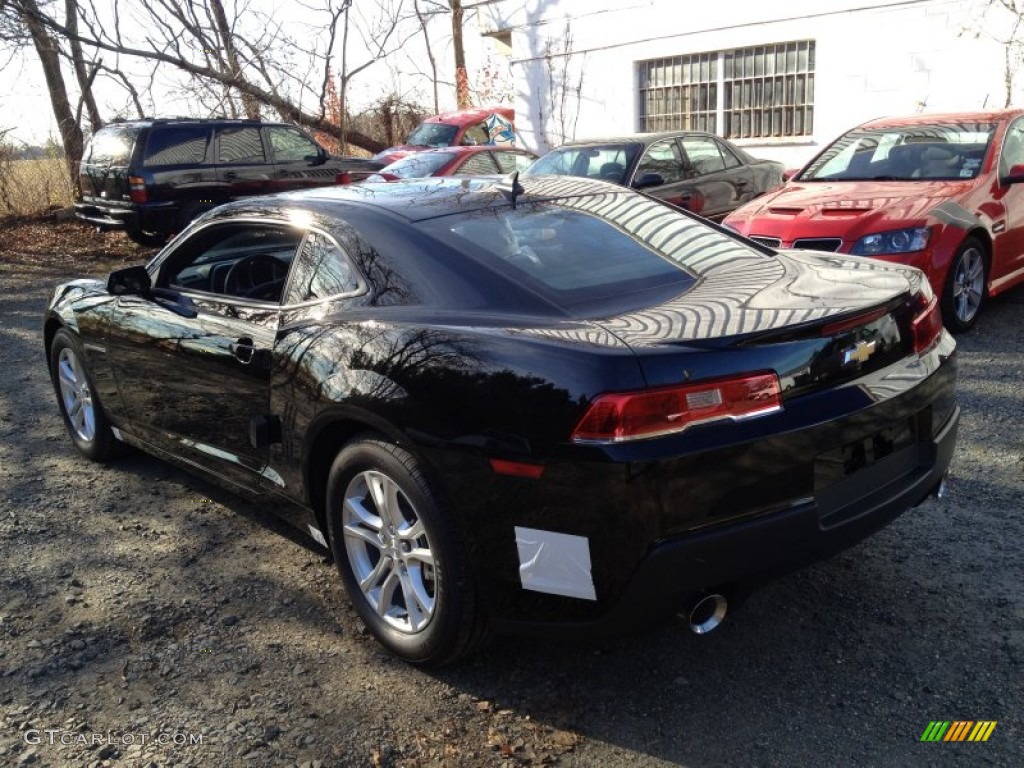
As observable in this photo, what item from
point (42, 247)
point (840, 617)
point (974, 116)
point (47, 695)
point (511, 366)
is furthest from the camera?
point (42, 247)

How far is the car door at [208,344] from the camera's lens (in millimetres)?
3709

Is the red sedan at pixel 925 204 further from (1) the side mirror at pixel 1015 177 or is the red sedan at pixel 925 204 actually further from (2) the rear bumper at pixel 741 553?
(2) the rear bumper at pixel 741 553

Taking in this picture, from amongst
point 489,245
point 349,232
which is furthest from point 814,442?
point 349,232

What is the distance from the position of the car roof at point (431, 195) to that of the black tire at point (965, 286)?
352 cm

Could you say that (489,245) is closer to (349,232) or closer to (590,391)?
(349,232)

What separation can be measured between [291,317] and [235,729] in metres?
1.43

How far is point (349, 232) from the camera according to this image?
136 inches

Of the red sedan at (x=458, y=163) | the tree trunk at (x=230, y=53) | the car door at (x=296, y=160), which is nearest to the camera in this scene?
the red sedan at (x=458, y=163)

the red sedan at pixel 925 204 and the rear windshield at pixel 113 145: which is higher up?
the rear windshield at pixel 113 145

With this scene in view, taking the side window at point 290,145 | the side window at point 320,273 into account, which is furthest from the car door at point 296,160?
the side window at point 320,273

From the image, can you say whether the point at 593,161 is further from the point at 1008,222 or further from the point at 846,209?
the point at 1008,222

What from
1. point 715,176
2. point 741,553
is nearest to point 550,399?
point 741,553

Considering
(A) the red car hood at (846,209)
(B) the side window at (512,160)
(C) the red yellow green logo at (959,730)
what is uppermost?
(B) the side window at (512,160)

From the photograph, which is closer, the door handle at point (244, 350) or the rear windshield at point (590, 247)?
the rear windshield at point (590, 247)
